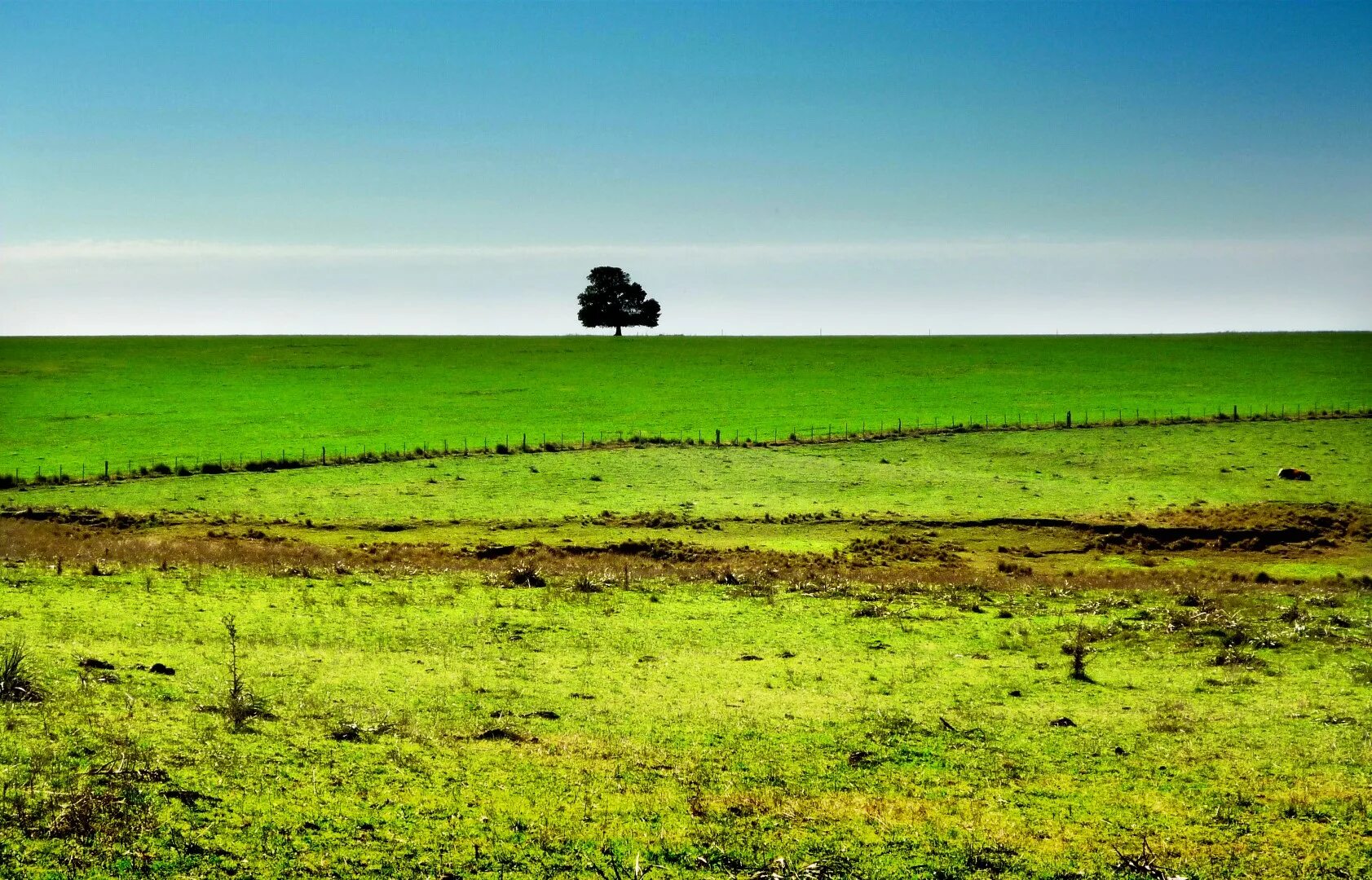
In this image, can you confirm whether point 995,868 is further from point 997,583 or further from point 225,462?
point 225,462

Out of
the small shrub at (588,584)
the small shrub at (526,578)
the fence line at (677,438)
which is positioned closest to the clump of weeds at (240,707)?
the small shrub at (588,584)

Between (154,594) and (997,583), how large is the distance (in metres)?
22.2

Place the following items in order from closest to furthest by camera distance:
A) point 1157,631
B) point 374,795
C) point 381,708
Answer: point 374,795 < point 381,708 < point 1157,631

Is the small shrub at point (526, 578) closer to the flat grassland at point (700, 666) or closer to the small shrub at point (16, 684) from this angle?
the flat grassland at point (700, 666)

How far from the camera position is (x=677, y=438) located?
66000mm

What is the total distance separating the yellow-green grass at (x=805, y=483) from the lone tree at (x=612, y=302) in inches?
4646

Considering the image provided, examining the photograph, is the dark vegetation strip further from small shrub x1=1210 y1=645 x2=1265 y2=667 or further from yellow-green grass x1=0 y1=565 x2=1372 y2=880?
small shrub x1=1210 y1=645 x2=1265 y2=667

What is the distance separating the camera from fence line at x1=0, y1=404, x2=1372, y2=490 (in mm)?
52562

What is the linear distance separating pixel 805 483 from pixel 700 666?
3079 cm

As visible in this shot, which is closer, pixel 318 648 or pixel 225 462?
pixel 318 648

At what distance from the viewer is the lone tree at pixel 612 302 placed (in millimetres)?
175875

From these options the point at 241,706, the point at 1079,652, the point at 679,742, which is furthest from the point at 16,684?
the point at 1079,652

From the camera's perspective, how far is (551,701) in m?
17.9

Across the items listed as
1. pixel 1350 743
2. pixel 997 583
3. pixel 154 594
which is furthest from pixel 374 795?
pixel 997 583
